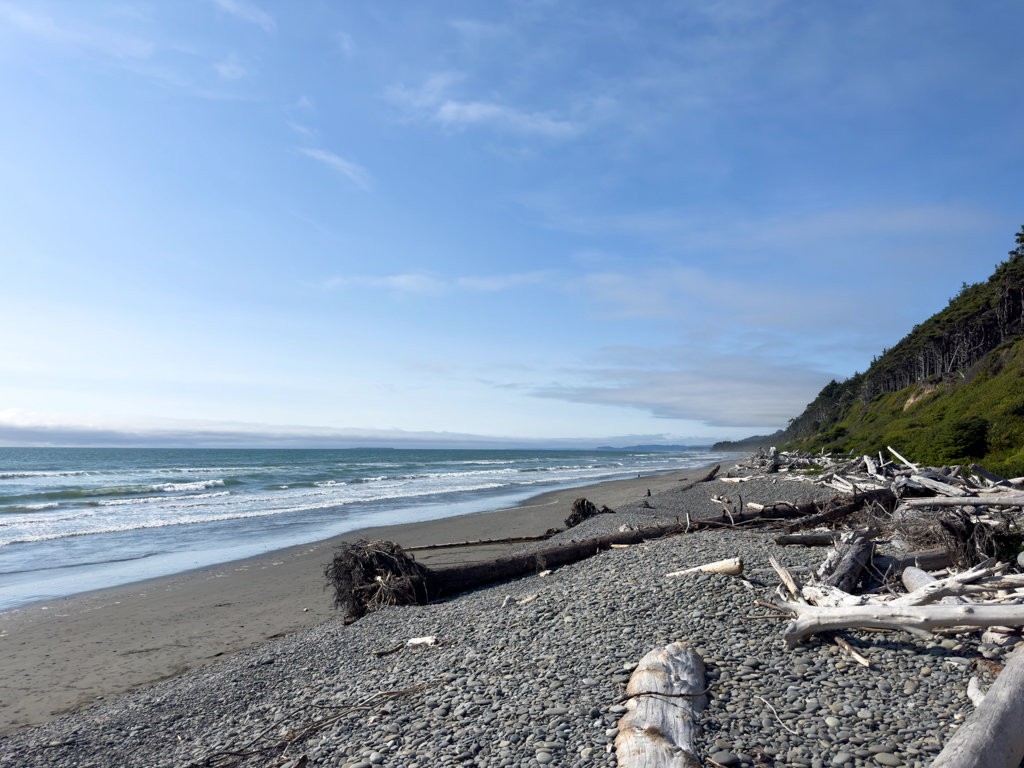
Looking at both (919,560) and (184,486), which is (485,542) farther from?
(184,486)

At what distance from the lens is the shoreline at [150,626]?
24.7 feet

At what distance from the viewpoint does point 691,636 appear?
577cm

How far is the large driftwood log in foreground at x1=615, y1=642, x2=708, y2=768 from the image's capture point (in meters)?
3.69

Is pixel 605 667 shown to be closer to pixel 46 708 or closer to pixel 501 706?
pixel 501 706

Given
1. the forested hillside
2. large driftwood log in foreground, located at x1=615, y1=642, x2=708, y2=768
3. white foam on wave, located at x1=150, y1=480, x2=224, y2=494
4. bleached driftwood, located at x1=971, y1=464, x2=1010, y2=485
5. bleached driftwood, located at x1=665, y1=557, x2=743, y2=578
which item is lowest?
white foam on wave, located at x1=150, y1=480, x2=224, y2=494

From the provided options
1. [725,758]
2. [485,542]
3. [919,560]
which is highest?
[919,560]

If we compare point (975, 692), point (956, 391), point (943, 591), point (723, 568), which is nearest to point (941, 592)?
point (943, 591)

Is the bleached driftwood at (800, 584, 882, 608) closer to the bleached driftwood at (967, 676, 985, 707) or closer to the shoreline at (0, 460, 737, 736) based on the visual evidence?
the bleached driftwood at (967, 676, 985, 707)

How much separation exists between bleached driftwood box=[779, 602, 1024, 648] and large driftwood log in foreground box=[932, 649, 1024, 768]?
3.79ft

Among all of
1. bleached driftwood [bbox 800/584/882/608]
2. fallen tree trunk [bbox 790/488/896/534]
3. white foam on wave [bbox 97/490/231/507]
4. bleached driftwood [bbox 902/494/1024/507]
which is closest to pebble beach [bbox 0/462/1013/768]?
bleached driftwood [bbox 800/584/882/608]

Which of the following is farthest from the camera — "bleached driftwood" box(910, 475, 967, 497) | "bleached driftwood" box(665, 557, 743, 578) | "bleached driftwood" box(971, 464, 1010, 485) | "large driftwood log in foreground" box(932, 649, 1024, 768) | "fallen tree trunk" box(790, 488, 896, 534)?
"bleached driftwood" box(971, 464, 1010, 485)

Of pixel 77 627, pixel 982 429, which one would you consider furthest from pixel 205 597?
pixel 982 429

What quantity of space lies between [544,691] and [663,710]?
121cm

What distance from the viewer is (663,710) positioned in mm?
4254
